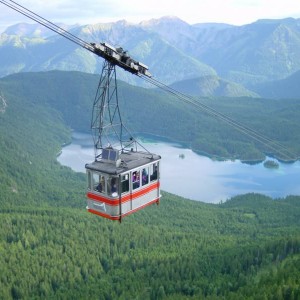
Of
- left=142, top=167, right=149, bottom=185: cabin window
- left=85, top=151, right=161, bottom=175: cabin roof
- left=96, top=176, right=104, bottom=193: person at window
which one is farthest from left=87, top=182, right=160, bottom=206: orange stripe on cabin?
left=85, top=151, right=161, bottom=175: cabin roof

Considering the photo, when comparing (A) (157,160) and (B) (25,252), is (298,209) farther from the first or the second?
(A) (157,160)

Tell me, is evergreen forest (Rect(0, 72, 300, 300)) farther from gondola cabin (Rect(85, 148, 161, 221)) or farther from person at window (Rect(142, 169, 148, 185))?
gondola cabin (Rect(85, 148, 161, 221))

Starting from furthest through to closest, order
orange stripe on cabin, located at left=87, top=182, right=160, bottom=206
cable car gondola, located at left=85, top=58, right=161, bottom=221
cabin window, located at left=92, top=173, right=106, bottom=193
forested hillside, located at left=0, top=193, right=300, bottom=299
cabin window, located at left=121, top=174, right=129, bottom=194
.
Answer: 1. forested hillside, located at left=0, top=193, right=300, bottom=299
2. cabin window, located at left=92, top=173, right=106, bottom=193
3. orange stripe on cabin, located at left=87, top=182, right=160, bottom=206
4. cabin window, located at left=121, top=174, right=129, bottom=194
5. cable car gondola, located at left=85, top=58, right=161, bottom=221

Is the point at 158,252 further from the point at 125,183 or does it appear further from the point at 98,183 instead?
the point at 125,183

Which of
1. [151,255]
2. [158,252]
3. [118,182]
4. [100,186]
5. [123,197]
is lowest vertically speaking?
[158,252]

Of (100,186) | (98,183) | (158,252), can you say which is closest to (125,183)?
(100,186)

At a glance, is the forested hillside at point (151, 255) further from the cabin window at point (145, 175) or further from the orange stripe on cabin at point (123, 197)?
the cabin window at point (145, 175)

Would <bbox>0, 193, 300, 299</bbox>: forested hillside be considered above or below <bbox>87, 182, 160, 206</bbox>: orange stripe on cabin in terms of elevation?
below
